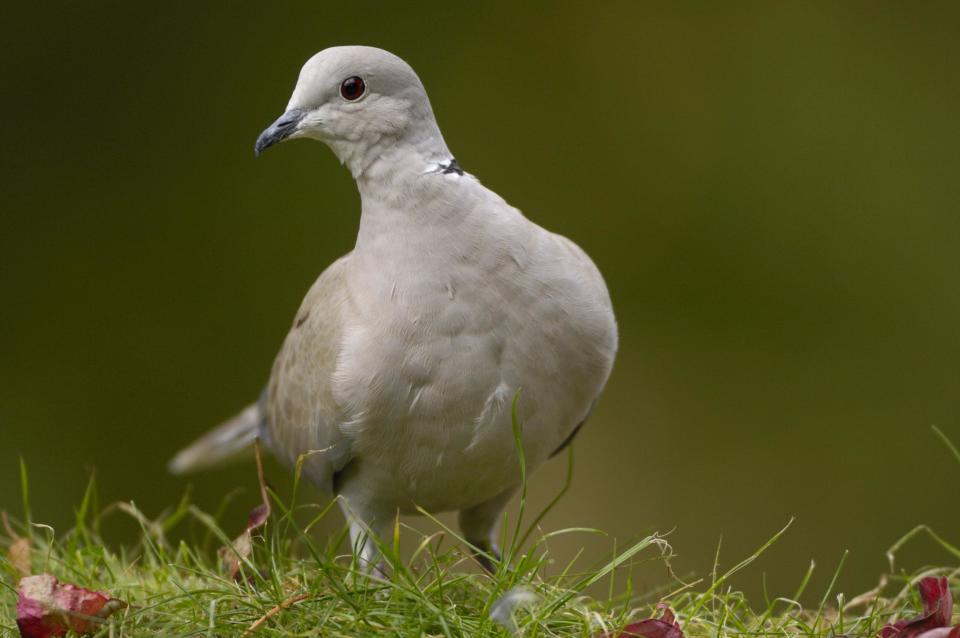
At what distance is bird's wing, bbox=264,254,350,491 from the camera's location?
2.65m

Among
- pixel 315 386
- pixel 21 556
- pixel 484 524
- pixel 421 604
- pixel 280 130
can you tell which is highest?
pixel 280 130

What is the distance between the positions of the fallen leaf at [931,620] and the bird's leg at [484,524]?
1.15m

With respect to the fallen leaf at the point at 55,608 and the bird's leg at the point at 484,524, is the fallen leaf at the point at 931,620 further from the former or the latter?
the fallen leaf at the point at 55,608

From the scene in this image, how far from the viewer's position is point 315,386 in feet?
8.98

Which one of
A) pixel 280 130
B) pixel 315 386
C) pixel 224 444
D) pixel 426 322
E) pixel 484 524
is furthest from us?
pixel 224 444

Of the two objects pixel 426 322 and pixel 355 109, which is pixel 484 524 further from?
pixel 355 109

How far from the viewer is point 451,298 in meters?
2.47

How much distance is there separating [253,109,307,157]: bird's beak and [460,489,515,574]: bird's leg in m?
1.00

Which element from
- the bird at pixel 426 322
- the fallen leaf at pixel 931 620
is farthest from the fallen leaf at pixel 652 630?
the bird at pixel 426 322

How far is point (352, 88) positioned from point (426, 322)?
52 cm

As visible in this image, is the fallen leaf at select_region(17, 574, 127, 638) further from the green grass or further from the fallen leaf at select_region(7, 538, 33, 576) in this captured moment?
the fallen leaf at select_region(7, 538, 33, 576)

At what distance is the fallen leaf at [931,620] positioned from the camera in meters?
1.94

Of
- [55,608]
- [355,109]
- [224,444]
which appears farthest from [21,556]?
[224,444]

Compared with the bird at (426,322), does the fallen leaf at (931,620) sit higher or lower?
lower
